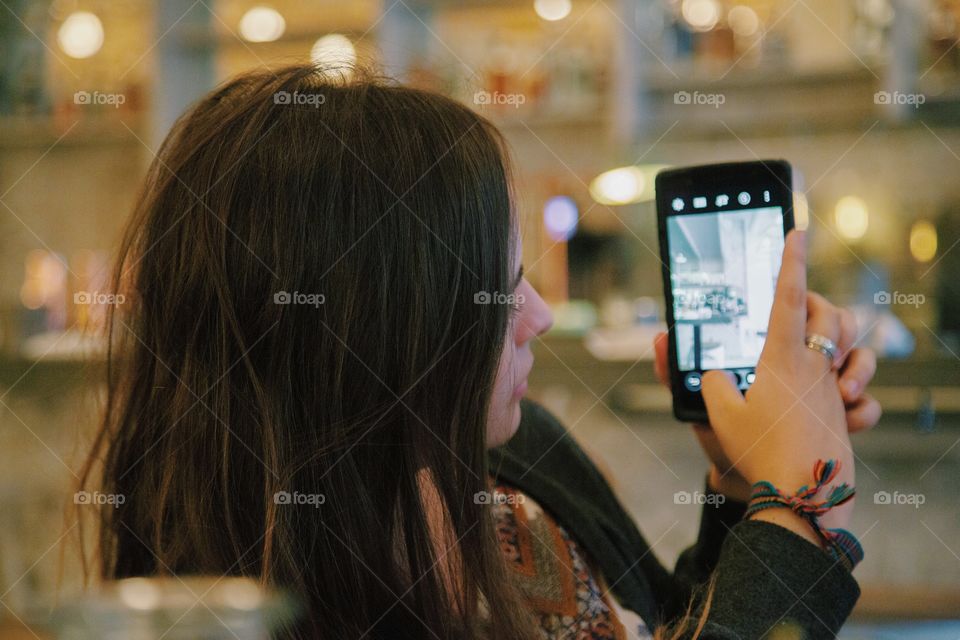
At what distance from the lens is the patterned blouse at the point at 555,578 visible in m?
0.61

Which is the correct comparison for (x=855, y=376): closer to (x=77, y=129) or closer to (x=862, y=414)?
(x=862, y=414)

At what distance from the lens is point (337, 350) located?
0.55m

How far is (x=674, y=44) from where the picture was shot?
2.20 m

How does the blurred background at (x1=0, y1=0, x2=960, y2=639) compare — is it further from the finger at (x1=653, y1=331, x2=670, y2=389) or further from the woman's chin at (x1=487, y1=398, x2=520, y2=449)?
the woman's chin at (x1=487, y1=398, x2=520, y2=449)

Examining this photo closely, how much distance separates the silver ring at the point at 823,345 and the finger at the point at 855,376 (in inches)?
1.3

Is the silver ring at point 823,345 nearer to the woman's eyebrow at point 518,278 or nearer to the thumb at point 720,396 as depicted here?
the thumb at point 720,396

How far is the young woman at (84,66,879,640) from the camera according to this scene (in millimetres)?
541

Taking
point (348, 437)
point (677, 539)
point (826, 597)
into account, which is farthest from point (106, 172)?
point (826, 597)

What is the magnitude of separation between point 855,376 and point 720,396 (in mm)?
100

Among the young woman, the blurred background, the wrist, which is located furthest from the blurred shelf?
the wrist

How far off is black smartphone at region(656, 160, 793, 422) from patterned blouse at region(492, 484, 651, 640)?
14 centimetres

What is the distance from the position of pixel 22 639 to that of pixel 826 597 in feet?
2.57

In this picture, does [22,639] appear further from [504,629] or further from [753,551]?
[753,551]

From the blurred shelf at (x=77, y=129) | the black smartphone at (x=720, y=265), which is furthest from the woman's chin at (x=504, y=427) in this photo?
the blurred shelf at (x=77, y=129)
